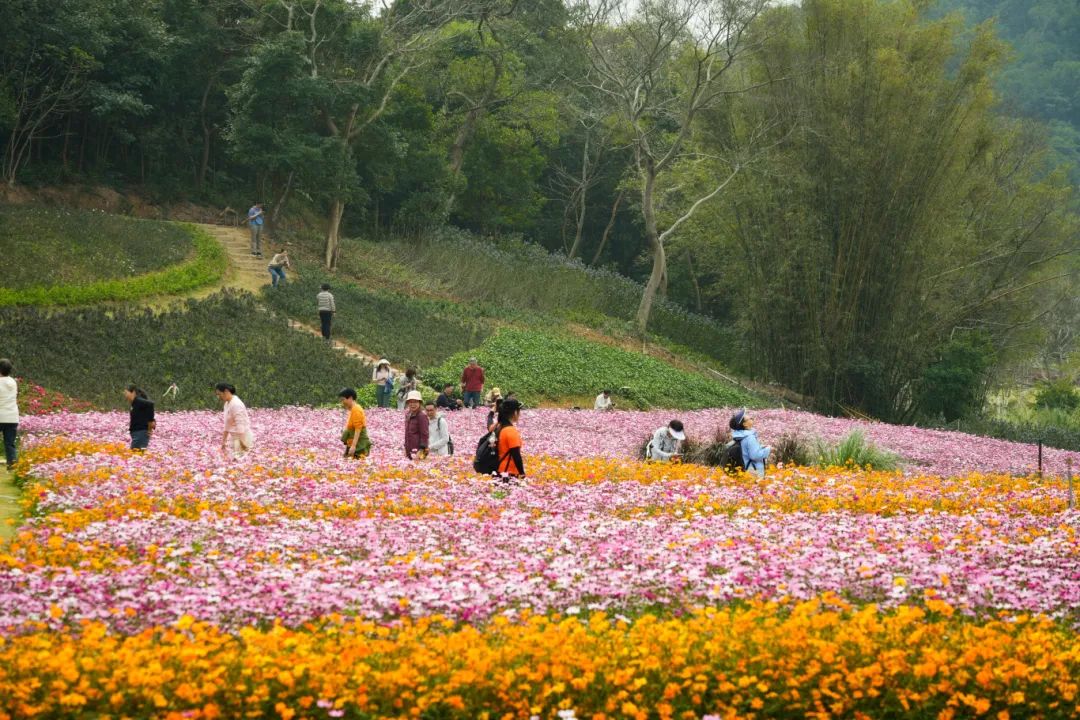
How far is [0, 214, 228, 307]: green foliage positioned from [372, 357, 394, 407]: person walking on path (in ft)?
27.8

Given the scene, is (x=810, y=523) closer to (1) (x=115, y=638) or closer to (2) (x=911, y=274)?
(1) (x=115, y=638)

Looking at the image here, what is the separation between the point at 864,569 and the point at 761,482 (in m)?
6.20

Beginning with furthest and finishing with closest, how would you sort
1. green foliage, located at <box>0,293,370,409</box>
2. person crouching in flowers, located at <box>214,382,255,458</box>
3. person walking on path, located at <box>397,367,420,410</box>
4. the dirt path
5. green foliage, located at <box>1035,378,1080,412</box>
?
green foliage, located at <box>1035,378,1080,412</box>, green foliage, located at <box>0,293,370,409</box>, person walking on path, located at <box>397,367,420,410</box>, person crouching in flowers, located at <box>214,382,255,458</box>, the dirt path

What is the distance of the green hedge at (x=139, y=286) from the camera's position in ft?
99.9

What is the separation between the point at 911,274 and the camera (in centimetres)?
3956

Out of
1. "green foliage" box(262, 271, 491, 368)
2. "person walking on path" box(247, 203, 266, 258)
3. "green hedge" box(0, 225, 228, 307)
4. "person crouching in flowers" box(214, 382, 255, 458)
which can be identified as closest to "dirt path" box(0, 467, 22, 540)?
"person crouching in flowers" box(214, 382, 255, 458)

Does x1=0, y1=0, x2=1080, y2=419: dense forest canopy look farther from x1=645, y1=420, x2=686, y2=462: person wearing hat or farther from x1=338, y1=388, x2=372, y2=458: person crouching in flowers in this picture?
x1=338, y1=388, x2=372, y2=458: person crouching in flowers

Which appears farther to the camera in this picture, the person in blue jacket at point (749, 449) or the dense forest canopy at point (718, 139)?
the dense forest canopy at point (718, 139)

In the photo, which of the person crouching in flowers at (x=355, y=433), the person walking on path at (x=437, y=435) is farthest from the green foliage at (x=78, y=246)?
the person walking on path at (x=437, y=435)

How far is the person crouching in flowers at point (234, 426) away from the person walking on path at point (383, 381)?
475 inches

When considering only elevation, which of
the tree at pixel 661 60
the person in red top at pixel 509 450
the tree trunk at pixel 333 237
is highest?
the tree at pixel 661 60

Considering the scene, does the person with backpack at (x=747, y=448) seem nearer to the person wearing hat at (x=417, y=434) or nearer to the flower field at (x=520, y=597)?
the flower field at (x=520, y=597)

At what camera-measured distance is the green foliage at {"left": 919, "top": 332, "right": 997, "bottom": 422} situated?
38844mm

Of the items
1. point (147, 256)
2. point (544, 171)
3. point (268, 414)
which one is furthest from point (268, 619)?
point (544, 171)
